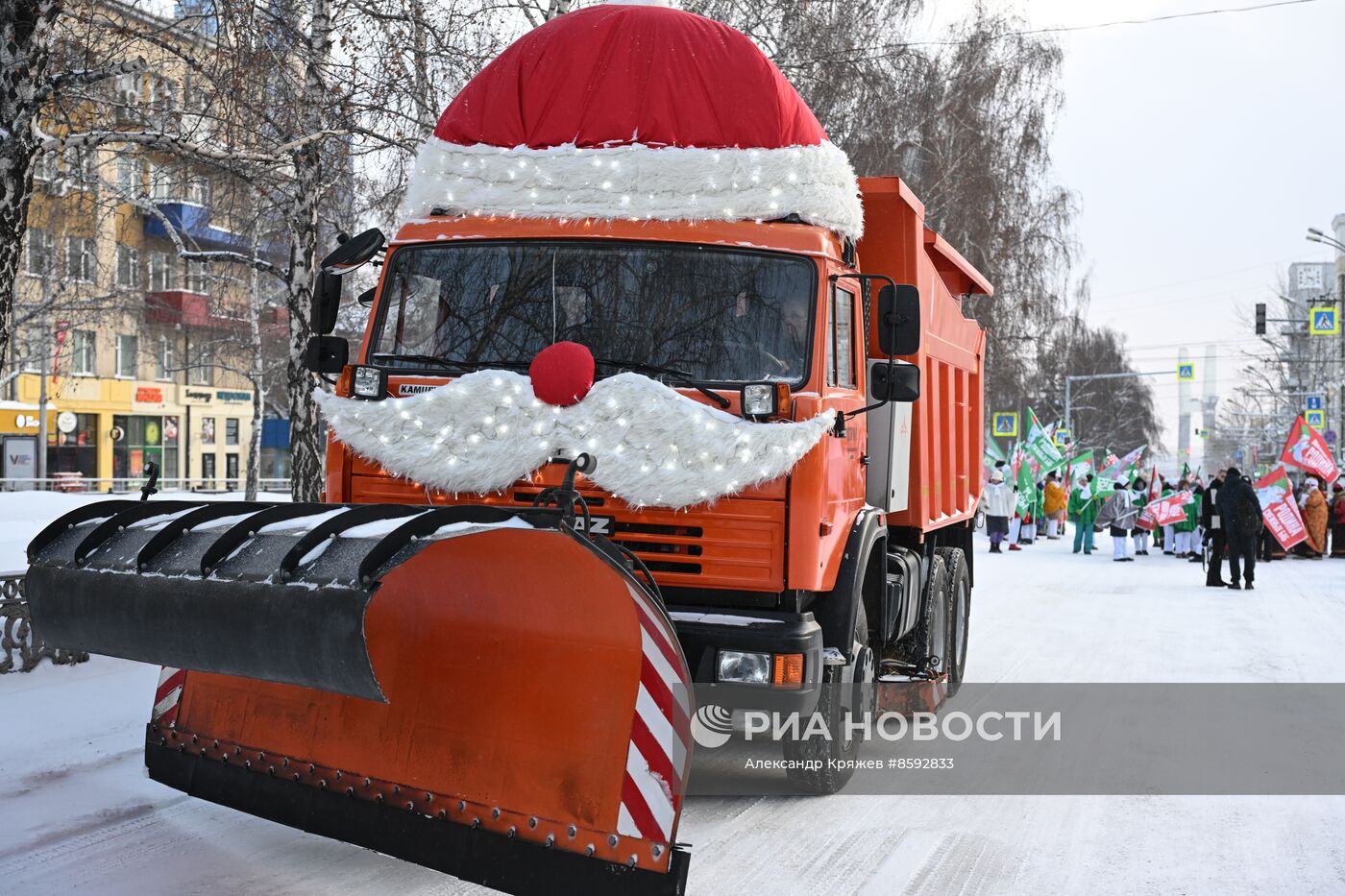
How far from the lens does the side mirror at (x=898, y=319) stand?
5719 millimetres

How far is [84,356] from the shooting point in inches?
1598

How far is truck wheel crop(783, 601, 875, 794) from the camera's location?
5773 millimetres

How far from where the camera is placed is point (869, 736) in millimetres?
7465

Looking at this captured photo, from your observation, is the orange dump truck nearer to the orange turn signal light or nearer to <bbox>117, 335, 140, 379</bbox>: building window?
the orange turn signal light

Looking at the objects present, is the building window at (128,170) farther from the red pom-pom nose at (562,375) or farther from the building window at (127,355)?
the building window at (127,355)

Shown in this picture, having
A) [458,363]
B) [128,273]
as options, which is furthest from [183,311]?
[458,363]

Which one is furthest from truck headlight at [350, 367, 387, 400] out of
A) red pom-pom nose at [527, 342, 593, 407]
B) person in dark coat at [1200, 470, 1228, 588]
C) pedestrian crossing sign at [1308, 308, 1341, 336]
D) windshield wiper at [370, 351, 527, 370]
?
pedestrian crossing sign at [1308, 308, 1341, 336]

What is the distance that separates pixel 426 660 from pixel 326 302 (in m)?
2.35

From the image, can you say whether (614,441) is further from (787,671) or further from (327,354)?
(327,354)

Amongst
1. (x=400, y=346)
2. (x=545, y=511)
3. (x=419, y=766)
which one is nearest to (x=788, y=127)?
(x=400, y=346)

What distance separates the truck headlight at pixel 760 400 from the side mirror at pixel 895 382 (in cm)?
83

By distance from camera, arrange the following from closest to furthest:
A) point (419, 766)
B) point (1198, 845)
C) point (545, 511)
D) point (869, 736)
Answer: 1. point (545, 511)
2. point (419, 766)
3. point (1198, 845)
4. point (869, 736)

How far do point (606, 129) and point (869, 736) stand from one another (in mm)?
3780

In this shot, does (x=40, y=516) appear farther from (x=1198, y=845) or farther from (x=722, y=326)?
(x=1198, y=845)
